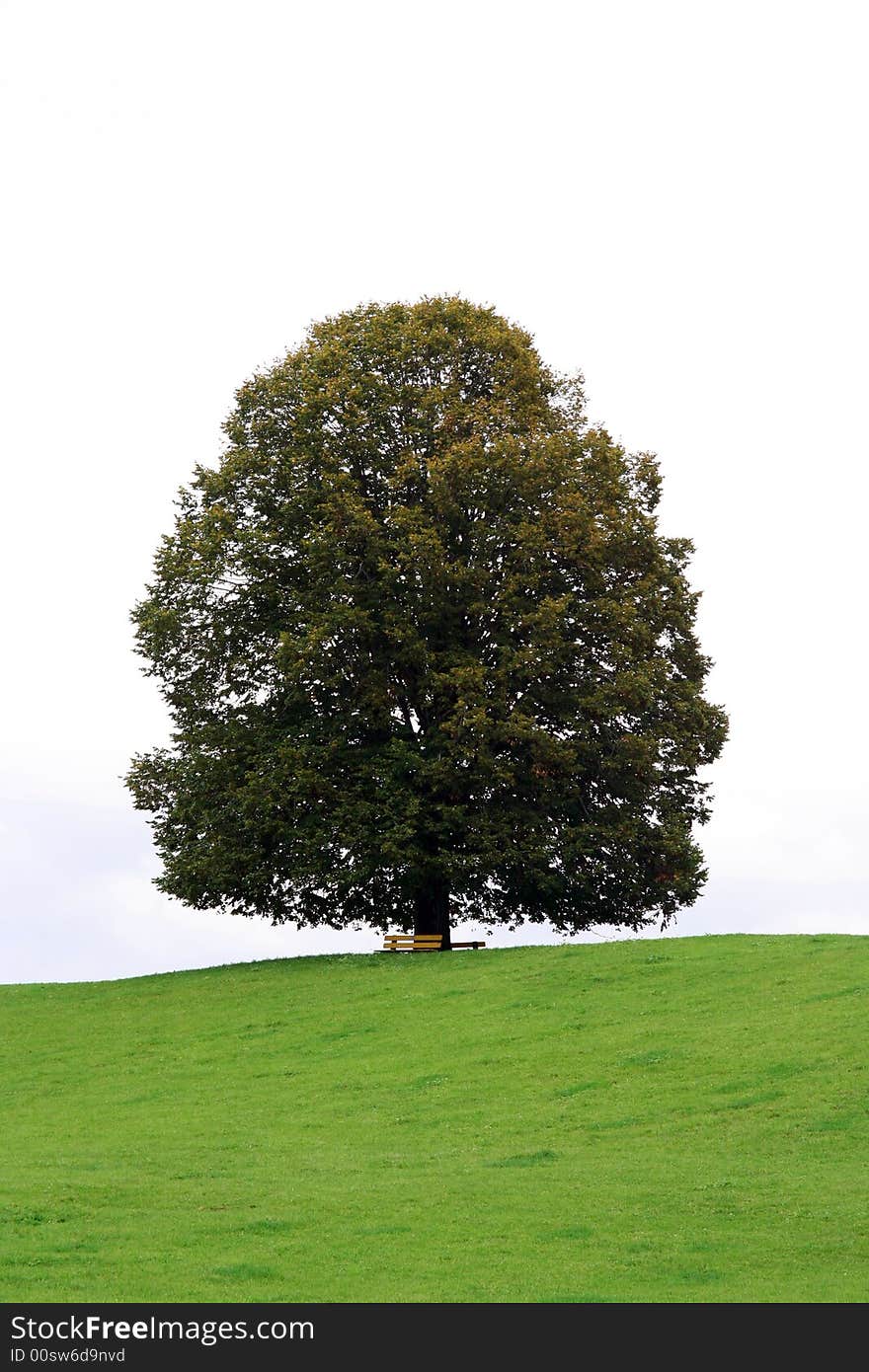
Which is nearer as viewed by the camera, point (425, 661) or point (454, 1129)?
point (454, 1129)

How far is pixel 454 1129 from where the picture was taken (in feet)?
90.9

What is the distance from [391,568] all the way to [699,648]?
460 inches

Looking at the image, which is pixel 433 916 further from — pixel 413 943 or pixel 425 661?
pixel 425 661

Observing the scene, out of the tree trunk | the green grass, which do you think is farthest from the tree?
the green grass

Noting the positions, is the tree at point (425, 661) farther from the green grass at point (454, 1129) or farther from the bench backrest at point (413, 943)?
the green grass at point (454, 1129)

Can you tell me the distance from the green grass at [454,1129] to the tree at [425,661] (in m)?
3.56

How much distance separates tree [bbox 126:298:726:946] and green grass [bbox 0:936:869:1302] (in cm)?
356

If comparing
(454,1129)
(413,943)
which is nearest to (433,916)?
(413,943)

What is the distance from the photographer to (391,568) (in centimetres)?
4566

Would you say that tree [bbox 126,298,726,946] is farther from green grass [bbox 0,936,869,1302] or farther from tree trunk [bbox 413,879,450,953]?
green grass [bbox 0,936,869,1302]

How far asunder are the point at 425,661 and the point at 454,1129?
20073mm

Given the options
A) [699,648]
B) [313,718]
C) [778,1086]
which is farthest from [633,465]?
[778,1086]

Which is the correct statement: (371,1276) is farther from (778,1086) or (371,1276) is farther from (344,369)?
(344,369)

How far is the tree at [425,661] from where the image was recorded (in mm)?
44781
